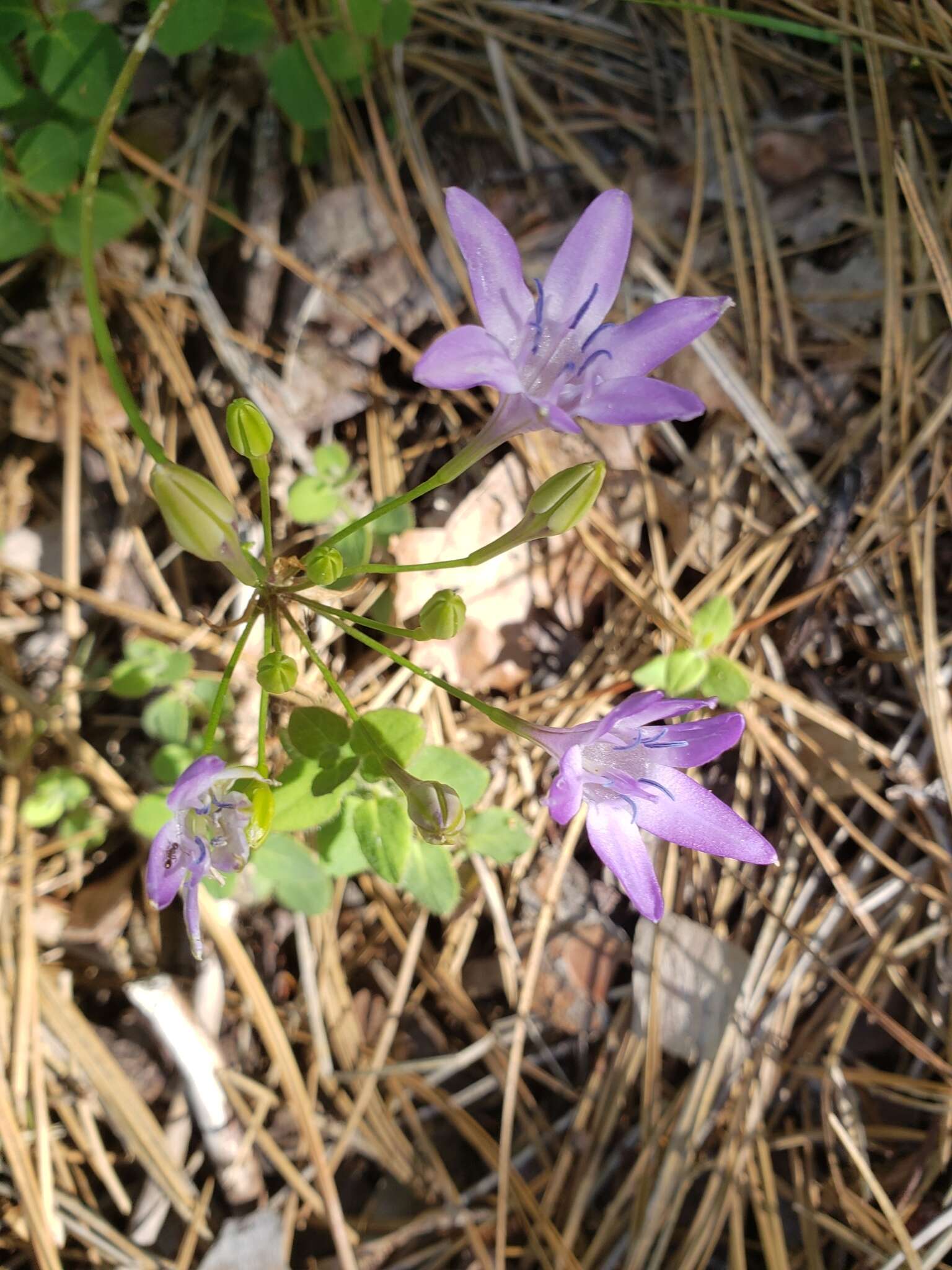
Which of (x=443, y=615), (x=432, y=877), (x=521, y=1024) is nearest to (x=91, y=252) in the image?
(x=443, y=615)

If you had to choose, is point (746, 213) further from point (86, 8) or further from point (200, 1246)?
point (200, 1246)

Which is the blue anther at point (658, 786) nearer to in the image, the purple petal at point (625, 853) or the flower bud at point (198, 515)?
the purple petal at point (625, 853)

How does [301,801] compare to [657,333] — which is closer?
[657,333]

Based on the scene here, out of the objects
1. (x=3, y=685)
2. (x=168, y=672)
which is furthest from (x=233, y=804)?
(x=3, y=685)

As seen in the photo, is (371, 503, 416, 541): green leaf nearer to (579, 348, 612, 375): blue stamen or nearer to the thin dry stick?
(579, 348, 612, 375): blue stamen

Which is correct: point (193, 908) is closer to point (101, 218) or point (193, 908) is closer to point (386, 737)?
point (386, 737)

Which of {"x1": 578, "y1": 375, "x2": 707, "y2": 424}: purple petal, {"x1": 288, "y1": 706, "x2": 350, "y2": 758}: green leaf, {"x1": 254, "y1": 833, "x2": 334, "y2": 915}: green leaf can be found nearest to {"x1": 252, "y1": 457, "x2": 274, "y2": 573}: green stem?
{"x1": 288, "y1": 706, "x2": 350, "y2": 758}: green leaf

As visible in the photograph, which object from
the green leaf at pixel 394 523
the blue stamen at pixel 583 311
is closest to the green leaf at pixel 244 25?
the green leaf at pixel 394 523
